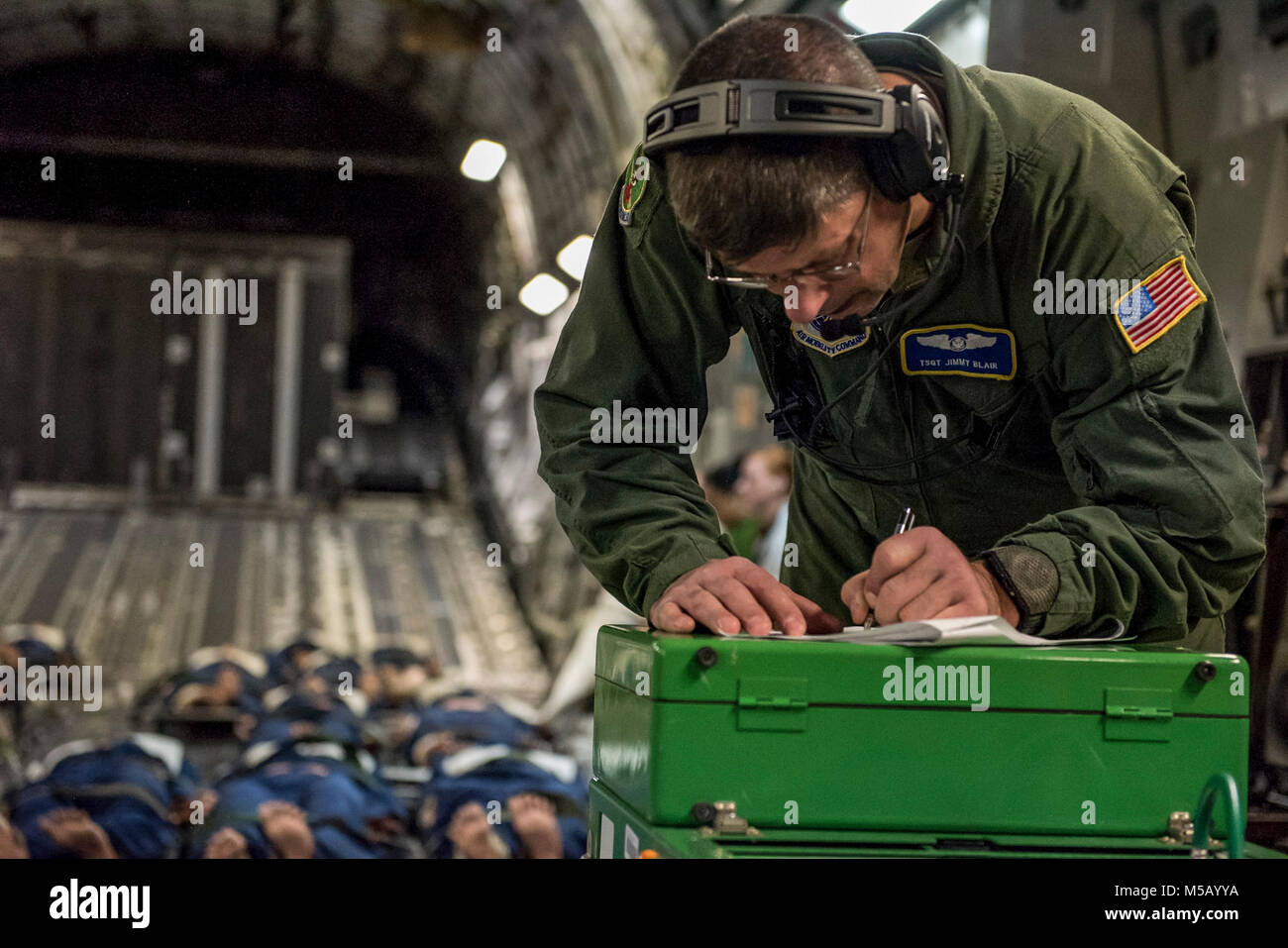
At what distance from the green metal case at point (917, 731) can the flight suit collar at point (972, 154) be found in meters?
0.56

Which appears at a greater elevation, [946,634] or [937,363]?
[937,363]

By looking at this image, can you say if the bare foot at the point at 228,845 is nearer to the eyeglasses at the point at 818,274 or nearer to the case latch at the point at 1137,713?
the eyeglasses at the point at 818,274

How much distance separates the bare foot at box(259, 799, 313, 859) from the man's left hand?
3548mm

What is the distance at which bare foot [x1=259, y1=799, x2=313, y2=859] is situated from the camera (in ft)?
15.8

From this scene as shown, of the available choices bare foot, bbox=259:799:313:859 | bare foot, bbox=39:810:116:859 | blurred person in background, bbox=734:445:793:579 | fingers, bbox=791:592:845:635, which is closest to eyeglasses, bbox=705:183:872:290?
fingers, bbox=791:592:845:635

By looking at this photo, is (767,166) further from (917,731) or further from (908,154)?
(917,731)

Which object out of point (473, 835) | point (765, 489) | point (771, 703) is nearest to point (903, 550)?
point (771, 703)

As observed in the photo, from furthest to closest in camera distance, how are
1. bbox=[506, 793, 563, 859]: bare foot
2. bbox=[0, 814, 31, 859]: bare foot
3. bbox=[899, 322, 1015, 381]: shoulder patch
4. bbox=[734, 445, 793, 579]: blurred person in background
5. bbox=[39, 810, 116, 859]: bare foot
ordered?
bbox=[734, 445, 793, 579]: blurred person in background, bbox=[506, 793, 563, 859]: bare foot, bbox=[39, 810, 116, 859]: bare foot, bbox=[0, 814, 31, 859]: bare foot, bbox=[899, 322, 1015, 381]: shoulder patch

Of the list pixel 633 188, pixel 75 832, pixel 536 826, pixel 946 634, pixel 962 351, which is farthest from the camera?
pixel 536 826

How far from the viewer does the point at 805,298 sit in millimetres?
1748

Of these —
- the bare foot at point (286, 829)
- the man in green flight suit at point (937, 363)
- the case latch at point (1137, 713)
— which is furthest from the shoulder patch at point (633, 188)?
the bare foot at point (286, 829)

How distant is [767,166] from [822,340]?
517 millimetres

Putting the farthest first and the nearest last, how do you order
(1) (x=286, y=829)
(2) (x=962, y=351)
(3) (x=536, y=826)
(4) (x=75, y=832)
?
(3) (x=536, y=826)
(1) (x=286, y=829)
(4) (x=75, y=832)
(2) (x=962, y=351)

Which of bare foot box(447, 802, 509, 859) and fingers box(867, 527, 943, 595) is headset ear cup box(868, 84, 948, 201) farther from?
bare foot box(447, 802, 509, 859)
